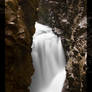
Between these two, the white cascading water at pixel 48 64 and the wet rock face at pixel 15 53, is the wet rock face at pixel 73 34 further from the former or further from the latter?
the wet rock face at pixel 15 53

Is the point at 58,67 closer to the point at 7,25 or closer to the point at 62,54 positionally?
the point at 62,54

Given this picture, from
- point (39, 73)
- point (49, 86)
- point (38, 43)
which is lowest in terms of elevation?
point (49, 86)

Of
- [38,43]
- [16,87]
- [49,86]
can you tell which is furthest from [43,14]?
[16,87]

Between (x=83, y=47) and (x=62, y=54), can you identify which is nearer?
(x=83, y=47)

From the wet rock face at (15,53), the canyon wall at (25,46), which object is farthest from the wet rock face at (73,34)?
the wet rock face at (15,53)

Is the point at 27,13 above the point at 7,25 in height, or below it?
above

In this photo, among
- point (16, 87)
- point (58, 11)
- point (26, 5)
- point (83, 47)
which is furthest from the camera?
point (58, 11)

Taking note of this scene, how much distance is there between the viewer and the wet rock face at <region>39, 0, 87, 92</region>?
1008cm

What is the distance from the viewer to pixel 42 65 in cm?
1502

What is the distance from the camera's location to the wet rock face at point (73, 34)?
10078 millimetres

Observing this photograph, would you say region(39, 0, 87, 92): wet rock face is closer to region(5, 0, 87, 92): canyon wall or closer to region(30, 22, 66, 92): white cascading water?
region(5, 0, 87, 92): canyon wall

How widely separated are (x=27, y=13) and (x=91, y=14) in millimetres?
7092

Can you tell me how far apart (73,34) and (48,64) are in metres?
4.47

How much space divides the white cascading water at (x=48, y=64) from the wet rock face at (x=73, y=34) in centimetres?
101
